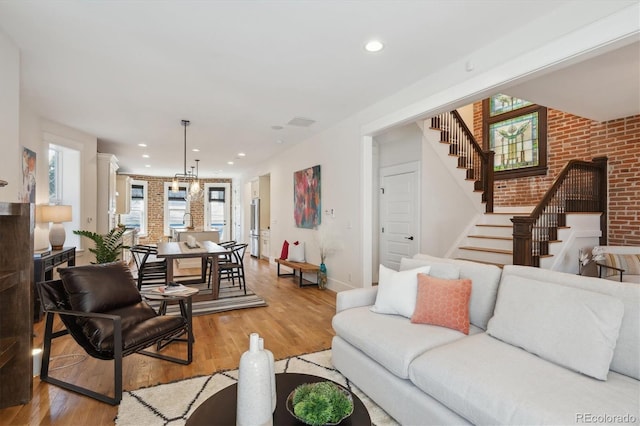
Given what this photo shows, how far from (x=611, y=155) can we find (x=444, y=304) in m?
4.49

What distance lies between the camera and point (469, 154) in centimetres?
563

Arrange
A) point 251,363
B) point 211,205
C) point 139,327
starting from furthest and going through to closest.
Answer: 1. point 211,205
2. point 139,327
3. point 251,363

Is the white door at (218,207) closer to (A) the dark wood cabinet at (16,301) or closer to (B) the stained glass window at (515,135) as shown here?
(B) the stained glass window at (515,135)

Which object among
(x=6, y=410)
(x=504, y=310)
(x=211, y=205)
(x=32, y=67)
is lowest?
(x=6, y=410)

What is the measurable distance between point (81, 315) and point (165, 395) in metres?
0.80

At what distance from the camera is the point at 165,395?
2.28 metres

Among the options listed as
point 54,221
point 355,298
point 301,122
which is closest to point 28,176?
point 54,221

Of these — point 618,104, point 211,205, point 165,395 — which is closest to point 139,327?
point 165,395

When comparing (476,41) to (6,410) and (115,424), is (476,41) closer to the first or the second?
(115,424)

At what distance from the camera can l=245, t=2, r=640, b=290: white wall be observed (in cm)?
218

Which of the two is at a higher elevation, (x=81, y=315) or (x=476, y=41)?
(x=476, y=41)

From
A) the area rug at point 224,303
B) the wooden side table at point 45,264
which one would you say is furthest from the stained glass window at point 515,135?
the wooden side table at point 45,264

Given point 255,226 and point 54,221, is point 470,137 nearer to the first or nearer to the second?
point 255,226

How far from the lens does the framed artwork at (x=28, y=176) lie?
416 cm
